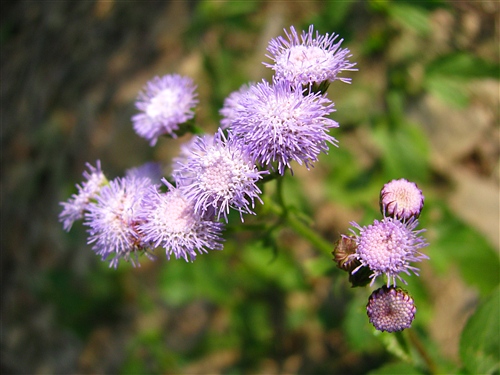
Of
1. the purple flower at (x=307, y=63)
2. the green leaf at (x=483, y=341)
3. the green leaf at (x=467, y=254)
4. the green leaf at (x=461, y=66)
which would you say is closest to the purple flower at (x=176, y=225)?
the purple flower at (x=307, y=63)

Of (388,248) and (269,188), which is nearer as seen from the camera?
(388,248)

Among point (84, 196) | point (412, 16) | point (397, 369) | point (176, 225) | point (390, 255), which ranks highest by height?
point (412, 16)

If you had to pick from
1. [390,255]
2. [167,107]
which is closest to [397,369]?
[390,255]

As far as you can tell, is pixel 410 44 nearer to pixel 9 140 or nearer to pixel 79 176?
pixel 79 176

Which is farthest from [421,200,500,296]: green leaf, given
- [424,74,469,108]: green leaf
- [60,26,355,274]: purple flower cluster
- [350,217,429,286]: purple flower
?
[60,26,355,274]: purple flower cluster

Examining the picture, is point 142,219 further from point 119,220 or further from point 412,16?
point 412,16

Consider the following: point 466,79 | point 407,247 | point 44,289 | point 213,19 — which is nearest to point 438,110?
point 466,79

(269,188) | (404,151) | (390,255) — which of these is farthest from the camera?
(404,151)
